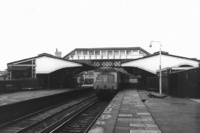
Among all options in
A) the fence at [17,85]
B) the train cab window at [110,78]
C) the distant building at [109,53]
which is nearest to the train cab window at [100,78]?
the train cab window at [110,78]

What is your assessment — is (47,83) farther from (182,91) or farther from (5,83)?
(182,91)

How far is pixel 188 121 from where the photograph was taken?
8.05m

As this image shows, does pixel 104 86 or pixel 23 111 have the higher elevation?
pixel 104 86

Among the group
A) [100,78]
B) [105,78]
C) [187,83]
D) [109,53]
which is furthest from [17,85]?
[109,53]

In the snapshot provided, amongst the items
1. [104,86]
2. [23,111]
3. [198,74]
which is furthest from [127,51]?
[23,111]

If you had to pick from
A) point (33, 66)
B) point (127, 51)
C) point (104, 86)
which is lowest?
point (104, 86)

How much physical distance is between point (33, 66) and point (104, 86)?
14512mm

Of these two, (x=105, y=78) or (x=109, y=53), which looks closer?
(x=105, y=78)

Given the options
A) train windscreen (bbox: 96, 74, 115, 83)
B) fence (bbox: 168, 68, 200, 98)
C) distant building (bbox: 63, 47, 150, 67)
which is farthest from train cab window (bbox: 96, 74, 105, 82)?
distant building (bbox: 63, 47, 150, 67)

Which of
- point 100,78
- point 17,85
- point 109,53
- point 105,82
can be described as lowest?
point 17,85

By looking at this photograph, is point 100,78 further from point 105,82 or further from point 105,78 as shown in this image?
point 105,82

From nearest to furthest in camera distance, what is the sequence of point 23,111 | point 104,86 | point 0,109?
point 0,109
point 23,111
point 104,86

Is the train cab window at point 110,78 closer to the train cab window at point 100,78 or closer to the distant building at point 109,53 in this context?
the train cab window at point 100,78

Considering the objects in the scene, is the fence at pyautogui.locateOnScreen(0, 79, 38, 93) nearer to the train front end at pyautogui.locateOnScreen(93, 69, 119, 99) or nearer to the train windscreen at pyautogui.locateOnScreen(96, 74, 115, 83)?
the train front end at pyautogui.locateOnScreen(93, 69, 119, 99)
